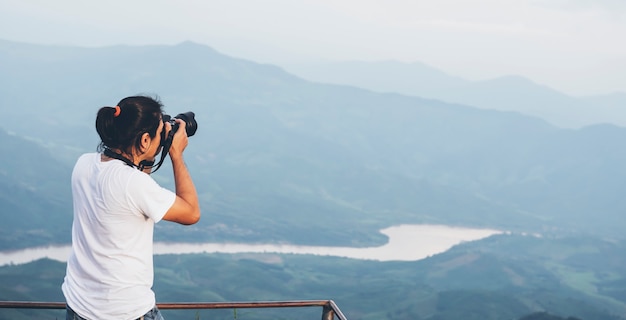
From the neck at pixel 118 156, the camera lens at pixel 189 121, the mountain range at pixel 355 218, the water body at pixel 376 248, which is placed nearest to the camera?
the neck at pixel 118 156

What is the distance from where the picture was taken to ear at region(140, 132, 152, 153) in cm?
250

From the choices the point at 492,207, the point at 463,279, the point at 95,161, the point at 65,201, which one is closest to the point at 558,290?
the point at 463,279

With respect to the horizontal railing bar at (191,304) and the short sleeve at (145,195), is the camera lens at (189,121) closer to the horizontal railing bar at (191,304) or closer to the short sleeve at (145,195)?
the short sleeve at (145,195)

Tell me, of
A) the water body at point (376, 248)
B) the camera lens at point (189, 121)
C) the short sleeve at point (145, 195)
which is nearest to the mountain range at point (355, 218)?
the water body at point (376, 248)

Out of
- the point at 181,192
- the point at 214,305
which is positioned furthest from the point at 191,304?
the point at 181,192

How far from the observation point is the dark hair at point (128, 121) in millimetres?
2457

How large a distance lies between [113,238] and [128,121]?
39 cm

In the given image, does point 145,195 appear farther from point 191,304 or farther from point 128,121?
point 191,304

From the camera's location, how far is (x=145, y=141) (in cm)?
251

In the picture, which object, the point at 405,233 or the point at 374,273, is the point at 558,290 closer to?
the point at 374,273

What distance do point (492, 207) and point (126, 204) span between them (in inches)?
6709

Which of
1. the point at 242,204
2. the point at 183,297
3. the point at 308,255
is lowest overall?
the point at 183,297

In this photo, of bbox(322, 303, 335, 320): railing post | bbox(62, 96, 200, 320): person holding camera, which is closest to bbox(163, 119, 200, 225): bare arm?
bbox(62, 96, 200, 320): person holding camera

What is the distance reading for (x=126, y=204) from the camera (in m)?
2.40
